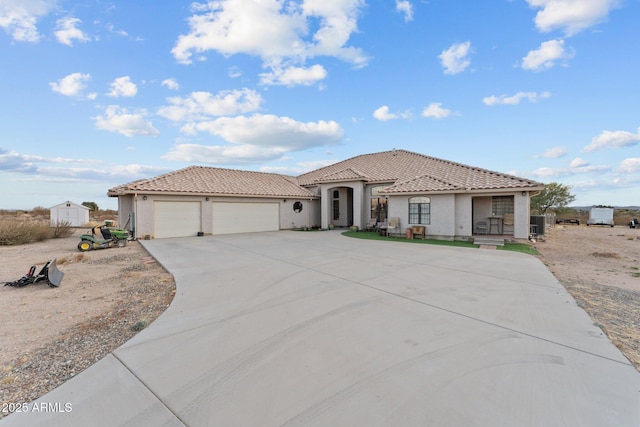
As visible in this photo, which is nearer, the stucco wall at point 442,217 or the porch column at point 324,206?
the stucco wall at point 442,217

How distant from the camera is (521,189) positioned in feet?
45.4

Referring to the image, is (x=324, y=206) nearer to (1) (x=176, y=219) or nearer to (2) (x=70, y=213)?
(1) (x=176, y=219)

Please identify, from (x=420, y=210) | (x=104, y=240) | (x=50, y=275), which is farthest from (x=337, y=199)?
(x=50, y=275)

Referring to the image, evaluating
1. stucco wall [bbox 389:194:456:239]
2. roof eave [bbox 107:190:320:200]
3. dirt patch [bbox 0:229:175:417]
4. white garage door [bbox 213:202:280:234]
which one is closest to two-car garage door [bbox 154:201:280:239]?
white garage door [bbox 213:202:280:234]

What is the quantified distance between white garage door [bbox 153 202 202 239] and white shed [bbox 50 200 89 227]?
50.9 feet

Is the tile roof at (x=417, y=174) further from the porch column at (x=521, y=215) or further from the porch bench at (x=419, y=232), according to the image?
the porch bench at (x=419, y=232)

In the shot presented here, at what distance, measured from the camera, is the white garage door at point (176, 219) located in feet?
54.7

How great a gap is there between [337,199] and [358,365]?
21.3 meters

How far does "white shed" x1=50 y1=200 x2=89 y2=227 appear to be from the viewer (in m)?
25.2

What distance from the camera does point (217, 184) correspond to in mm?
19719

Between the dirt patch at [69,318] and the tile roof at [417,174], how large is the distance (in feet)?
46.0

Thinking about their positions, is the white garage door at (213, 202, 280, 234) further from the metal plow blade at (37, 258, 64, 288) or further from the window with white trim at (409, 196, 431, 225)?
the metal plow blade at (37, 258, 64, 288)

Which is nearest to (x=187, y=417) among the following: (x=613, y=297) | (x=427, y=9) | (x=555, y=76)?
(x=613, y=297)

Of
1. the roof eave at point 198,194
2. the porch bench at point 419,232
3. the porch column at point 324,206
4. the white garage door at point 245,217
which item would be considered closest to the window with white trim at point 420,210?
the porch bench at point 419,232
